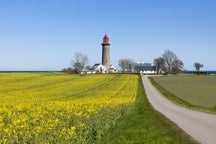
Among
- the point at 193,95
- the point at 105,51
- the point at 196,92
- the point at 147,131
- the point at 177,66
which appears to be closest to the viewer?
the point at 147,131

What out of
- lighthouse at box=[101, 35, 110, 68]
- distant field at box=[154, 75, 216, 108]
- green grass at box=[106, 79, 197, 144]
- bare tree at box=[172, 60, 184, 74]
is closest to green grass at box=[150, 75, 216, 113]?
distant field at box=[154, 75, 216, 108]

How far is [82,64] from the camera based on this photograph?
172 m

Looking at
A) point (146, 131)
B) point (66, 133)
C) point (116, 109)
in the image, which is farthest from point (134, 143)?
point (116, 109)

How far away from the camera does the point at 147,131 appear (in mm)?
19141

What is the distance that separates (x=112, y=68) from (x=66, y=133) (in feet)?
522

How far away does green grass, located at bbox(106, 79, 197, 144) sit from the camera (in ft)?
54.2

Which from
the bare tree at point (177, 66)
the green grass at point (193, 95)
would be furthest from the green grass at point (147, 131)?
the bare tree at point (177, 66)

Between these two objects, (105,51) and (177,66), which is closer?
(105,51)

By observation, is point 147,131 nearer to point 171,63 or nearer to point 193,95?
point 193,95

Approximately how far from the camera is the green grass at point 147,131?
54.2 feet

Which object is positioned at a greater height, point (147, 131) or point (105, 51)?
point (105, 51)

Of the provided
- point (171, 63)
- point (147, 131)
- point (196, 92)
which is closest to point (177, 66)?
point (171, 63)

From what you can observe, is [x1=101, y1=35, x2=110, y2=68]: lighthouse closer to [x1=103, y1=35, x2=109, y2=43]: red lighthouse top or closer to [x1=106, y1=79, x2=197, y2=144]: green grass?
[x1=103, y1=35, x2=109, y2=43]: red lighthouse top

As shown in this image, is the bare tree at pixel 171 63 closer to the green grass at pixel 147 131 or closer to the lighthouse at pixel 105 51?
the lighthouse at pixel 105 51
